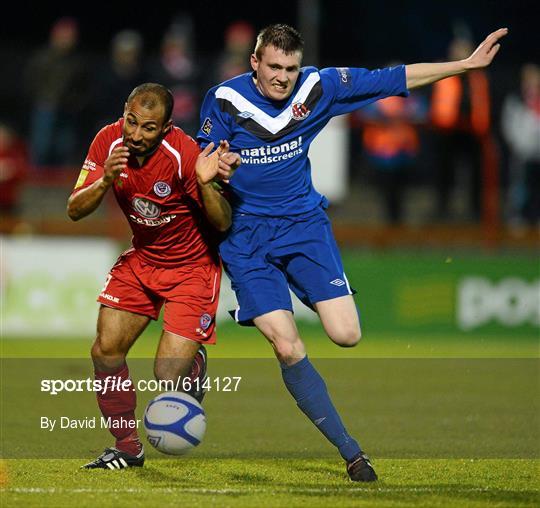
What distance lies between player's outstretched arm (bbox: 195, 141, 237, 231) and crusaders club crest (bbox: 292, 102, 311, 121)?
2.03ft

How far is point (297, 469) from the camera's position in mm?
7848

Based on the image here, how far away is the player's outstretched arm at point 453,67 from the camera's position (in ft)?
25.6

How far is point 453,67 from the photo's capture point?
782 cm

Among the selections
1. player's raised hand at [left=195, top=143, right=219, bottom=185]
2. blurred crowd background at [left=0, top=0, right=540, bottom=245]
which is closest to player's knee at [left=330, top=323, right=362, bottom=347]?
player's raised hand at [left=195, top=143, right=219, bottom=185]

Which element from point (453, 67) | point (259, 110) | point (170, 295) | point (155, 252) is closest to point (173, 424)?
point (170, 295)

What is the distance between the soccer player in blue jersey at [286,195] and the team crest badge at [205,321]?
0.25m

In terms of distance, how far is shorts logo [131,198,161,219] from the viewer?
24.9 feet

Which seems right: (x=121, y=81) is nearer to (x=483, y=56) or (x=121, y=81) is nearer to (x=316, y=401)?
(x=483, y=56)

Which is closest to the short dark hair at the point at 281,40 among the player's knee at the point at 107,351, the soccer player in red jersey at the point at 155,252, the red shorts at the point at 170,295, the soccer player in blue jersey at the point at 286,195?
the soccer player in blue jersey at the point at 286,195

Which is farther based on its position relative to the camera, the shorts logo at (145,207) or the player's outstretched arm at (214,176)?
the shorts logo at (145,207)

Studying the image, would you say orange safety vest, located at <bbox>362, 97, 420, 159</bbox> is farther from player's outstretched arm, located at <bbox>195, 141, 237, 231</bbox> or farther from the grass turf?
player's outstretched arm, located at <bbox>195, 141, 237, 231</bbox>

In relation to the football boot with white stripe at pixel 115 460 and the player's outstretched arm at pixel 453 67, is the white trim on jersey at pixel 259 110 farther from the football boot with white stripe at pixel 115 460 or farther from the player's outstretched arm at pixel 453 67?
the football boot with white stripe at pixel 115 460

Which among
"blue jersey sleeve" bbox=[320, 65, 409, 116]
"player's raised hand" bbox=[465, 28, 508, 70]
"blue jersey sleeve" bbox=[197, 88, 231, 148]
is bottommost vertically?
"blue jersey sleeve" bbox=[197, 88, 231, 148]

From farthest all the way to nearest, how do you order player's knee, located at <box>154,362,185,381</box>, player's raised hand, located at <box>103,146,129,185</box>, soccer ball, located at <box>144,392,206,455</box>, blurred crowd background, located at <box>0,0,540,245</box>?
blurred crowd background, located at <box>0,0,540,245</box>
player's knee, located at <box>154,362,185,381</box>
soccer ball, located at <box>144,392,206,455</box>
player's raised hand, located at <box>103,146,129,185</box>
